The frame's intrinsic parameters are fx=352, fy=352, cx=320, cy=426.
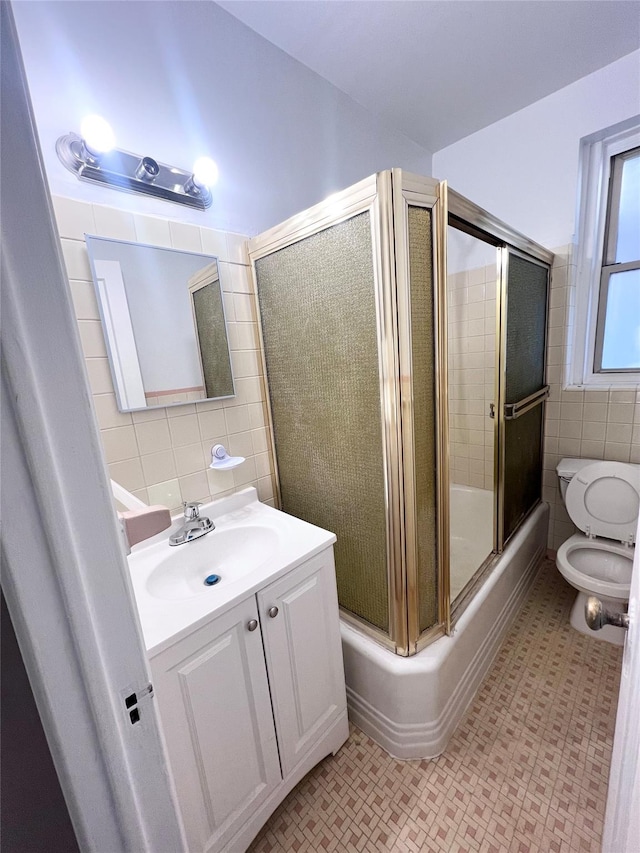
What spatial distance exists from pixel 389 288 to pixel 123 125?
93 cm

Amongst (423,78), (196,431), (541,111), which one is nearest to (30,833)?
(196,431)

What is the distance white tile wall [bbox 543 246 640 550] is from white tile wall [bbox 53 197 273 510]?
1720 millimetres

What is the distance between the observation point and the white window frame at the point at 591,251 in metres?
1.76

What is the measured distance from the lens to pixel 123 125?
3.41 ft

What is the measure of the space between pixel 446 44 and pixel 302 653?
234cm

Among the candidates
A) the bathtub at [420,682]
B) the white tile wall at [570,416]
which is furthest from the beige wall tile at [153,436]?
the white tile wall at [570,416]

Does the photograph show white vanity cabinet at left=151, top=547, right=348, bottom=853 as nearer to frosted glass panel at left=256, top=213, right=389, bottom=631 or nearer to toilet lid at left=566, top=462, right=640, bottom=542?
frosted glass panel at left=256, top=213, right=389, bottom=631

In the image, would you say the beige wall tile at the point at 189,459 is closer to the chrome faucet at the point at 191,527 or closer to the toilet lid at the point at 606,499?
the chrome faucet at the point at 191,527

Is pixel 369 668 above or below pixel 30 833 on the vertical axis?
below

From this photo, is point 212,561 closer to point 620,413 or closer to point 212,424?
point 212,424

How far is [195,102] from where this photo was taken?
118cm

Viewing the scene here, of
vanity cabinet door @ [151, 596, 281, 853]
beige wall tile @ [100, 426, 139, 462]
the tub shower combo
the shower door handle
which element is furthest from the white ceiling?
vanity cabinet door @ [151, 596, 281, 853]

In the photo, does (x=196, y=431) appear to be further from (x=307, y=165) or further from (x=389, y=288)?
(x=307, y=165)

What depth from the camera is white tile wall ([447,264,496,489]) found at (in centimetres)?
200
